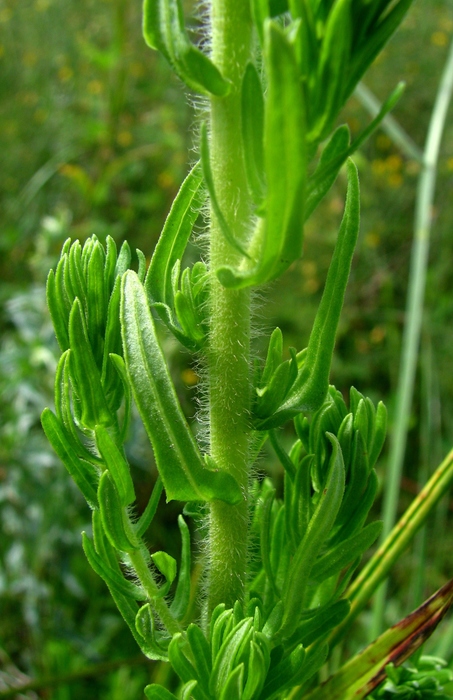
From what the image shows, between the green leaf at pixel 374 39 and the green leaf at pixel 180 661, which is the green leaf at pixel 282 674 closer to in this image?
the green leaf at pixel 180 661

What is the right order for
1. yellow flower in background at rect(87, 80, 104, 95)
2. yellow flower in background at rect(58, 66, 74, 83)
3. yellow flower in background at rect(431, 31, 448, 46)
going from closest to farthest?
yellow flower in background at rect(87, 80, 104, 95)
yellow flower in background at rect(58, 66, 74, 83)
yellow flower in background at rect(431, 31, 448, 46)

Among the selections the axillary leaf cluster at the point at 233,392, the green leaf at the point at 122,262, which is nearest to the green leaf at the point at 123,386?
the axillary leaf cluster at the point at 233,392

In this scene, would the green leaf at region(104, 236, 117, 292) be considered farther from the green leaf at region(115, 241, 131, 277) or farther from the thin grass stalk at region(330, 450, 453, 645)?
the thin grass stalk at region(330, 450, 453, 645)

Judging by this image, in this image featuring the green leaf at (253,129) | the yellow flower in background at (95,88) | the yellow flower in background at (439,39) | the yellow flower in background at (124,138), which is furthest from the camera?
the yellow flower in background at (439,39)

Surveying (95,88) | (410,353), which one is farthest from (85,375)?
(95,88)

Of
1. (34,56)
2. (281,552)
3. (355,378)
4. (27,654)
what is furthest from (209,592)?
(34,56)

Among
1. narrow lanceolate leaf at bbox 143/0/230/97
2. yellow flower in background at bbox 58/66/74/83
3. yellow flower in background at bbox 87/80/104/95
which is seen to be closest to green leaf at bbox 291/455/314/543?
narrow lanceolate leaf at bbox 143/0/230/97
